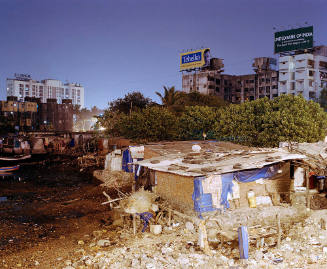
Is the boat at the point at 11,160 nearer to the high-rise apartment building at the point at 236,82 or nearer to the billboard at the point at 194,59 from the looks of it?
the billboard at the point at 194,59

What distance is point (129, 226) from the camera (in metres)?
12.0

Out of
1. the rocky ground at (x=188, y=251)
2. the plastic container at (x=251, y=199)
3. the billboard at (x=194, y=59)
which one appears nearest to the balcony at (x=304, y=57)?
the billboard at (x=194, y=59)

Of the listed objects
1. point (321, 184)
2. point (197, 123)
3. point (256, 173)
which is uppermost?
point (197, 123)

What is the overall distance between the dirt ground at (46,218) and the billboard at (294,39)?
48.8m

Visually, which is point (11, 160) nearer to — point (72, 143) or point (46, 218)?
point (72, 143)

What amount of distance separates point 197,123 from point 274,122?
7.69 m

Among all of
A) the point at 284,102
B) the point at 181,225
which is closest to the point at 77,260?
the point at 181,225

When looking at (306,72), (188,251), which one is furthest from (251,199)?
(306,72)

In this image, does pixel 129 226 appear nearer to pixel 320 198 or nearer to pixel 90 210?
pixel 90 210

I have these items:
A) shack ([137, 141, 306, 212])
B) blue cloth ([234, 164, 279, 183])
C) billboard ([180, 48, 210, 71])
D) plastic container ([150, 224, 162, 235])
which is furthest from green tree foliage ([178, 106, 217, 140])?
billboard ([180, 48, 210, 71])

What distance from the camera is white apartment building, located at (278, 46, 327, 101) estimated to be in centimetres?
5844

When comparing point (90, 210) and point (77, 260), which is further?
point (90, 210)

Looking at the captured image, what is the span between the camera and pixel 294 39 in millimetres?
57344

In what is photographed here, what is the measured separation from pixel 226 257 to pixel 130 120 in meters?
21.1
